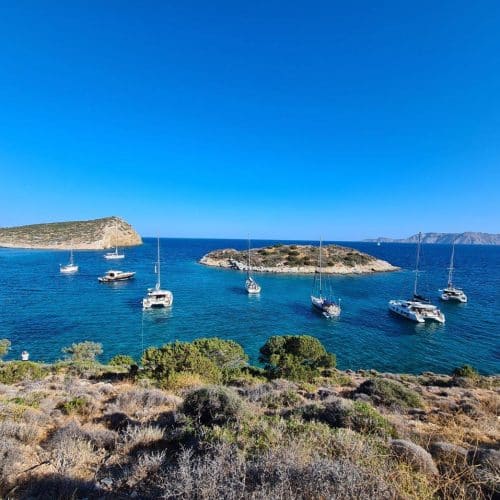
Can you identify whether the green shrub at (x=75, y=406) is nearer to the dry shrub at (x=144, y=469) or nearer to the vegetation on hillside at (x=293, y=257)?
the dry shrub at (x=144, y=469)

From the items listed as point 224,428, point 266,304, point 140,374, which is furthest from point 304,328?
point 224,428

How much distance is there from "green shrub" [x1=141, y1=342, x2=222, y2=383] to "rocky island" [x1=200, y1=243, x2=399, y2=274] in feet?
187

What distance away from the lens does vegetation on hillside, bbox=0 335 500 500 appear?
319 cm

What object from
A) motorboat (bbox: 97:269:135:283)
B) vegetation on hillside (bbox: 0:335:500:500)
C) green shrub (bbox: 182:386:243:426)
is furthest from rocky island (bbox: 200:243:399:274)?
green shrub (bbox: 182:386:243:426)

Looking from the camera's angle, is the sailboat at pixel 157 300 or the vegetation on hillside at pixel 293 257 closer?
the sailboat at pixel 157 300

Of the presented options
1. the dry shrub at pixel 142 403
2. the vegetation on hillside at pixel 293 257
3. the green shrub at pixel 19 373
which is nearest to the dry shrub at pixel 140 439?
the dry shrub at pixel 142 403

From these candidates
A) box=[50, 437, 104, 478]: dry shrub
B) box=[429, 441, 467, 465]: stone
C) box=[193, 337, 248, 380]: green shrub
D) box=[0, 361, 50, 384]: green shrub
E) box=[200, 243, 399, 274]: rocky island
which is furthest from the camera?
box=[200, 243, 399, 274]: rocky island

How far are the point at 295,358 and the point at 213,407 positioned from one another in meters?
10.4

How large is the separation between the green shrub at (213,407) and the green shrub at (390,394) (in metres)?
6.07

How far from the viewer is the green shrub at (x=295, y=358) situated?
46.3 ft

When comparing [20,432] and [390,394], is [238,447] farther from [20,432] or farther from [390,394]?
[390,394]

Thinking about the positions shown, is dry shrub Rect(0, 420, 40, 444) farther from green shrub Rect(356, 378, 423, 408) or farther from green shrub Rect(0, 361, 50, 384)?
green shrub Rect(356, 378, 423, 408)

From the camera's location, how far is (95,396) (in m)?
8.56

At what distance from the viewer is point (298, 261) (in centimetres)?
7119
